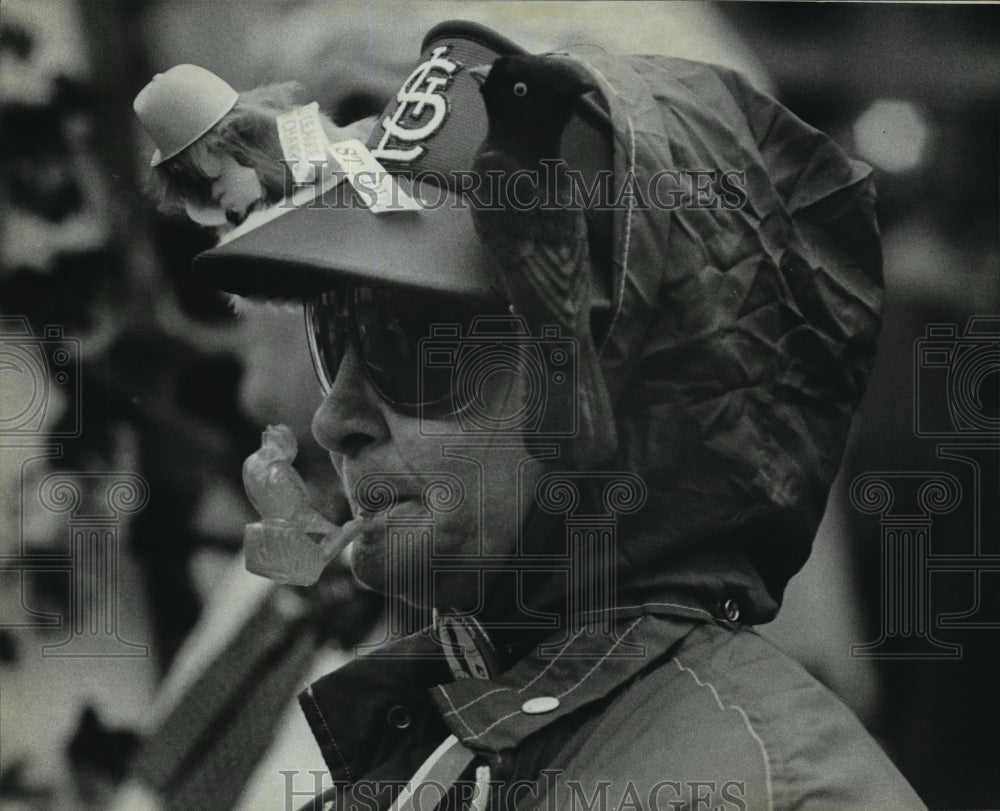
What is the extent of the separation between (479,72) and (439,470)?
597 millimetres

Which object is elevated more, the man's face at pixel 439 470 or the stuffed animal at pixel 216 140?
the stuffed animal at pixel 216 140

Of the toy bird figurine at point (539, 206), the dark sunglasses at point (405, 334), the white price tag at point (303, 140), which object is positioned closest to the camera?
the toy bird figurine at point (539, 206)

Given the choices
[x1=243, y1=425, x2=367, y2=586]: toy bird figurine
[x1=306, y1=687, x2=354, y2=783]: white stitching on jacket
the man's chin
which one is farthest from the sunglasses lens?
[x1=306, y1=687, x2=354, y2=783]: white stitching on jacket

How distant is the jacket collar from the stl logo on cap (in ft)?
2.48

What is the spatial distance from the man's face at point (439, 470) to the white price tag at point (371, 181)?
0.76ft

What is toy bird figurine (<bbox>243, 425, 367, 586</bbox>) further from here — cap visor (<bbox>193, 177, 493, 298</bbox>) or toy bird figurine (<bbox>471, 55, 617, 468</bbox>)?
toy bird figurine (<bbox>471, 55, 617, 468</bbox>)

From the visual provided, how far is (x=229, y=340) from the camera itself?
2.17 metres

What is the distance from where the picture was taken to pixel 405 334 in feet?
6.51

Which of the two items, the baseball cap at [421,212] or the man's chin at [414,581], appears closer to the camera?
the baseball cap at [421,212]

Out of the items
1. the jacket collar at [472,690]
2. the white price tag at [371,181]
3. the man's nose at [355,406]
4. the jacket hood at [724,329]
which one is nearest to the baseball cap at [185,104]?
the white price tag at [371,181]

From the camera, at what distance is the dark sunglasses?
1.97m

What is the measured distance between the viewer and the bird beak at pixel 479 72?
1909 millimetres

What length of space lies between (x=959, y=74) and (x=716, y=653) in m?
1.08

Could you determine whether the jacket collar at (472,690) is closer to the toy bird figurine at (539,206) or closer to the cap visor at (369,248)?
the toy bird figurine at (539,206)
